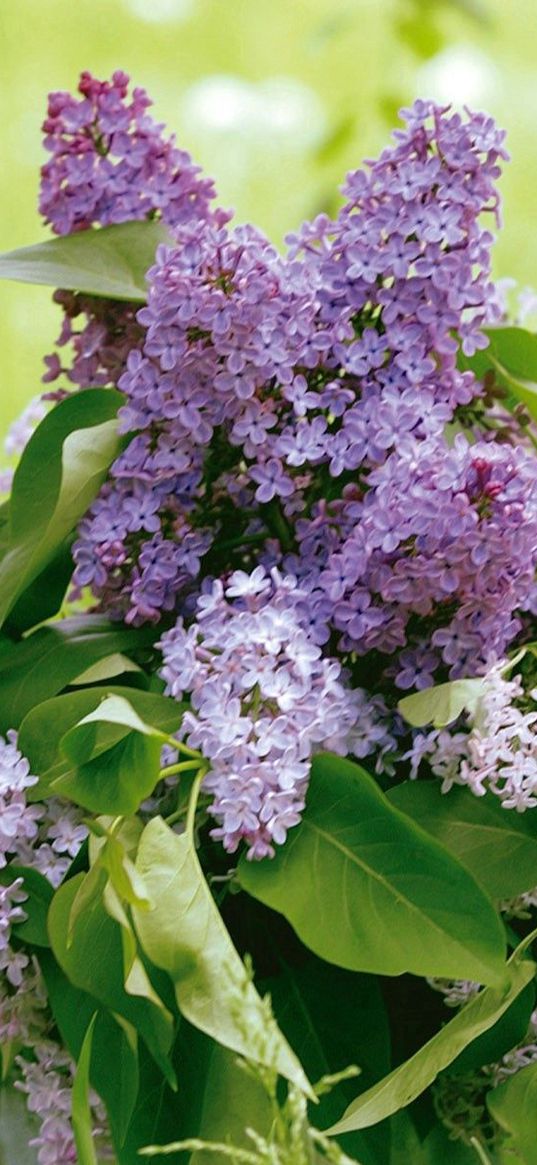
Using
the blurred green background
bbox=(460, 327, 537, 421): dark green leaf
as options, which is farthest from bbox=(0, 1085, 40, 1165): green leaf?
the blurred green background

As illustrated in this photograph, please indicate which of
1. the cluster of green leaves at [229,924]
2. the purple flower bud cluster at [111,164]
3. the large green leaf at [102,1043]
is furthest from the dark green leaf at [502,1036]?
the purple flower bud cluster at [111,164]

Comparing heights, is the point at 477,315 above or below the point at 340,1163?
above

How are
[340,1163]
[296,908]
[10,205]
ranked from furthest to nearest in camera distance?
1. [10,205]
2. [296,908]
3. [340,1163]

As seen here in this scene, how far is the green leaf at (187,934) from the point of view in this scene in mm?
404

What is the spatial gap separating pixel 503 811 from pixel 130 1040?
0.47ft

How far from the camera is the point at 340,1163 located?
0.31 meters

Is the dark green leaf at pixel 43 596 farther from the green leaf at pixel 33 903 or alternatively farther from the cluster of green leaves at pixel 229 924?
the green leaf at pixel 33 903

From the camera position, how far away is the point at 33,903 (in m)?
0.48

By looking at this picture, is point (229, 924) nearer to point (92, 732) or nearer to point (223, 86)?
point (92, 732)

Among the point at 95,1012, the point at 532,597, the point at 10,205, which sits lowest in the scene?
the point at 95,1012

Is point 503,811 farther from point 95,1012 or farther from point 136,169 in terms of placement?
point 136,169

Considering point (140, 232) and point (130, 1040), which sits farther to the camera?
point (140, 232)

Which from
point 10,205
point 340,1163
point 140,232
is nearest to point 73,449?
point 140,232

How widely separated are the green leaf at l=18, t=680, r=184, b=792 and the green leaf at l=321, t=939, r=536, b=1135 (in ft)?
0.43
